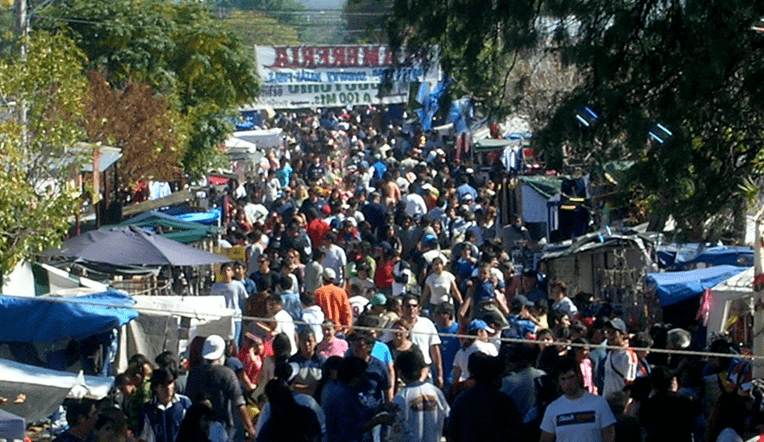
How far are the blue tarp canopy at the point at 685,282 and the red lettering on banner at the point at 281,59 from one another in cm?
3326

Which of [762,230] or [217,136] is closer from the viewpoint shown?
[762,230]

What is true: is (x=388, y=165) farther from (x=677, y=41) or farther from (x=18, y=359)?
(x=677, y=41)

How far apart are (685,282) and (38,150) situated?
26.6 feet

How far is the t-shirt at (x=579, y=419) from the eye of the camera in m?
8.20

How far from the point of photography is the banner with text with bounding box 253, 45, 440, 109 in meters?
47.2

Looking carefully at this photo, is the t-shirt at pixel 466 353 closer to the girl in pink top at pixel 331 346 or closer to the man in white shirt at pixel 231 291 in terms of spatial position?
the girl in pink top at pixel 331 346

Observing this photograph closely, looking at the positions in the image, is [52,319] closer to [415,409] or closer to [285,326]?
[285,326]

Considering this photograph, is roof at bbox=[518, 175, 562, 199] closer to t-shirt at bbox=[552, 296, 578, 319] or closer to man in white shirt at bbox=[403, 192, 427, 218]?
man in white shirt at bbox=[403, 192, 427, 218]

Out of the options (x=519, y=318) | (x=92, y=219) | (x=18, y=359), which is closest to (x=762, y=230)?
(x=519, y=318)

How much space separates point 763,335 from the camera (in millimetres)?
11477

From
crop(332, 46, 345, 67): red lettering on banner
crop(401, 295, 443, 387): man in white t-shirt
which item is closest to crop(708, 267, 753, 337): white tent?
crop(401, 295, 443, 387): man in white t-shirt

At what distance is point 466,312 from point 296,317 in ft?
8.27

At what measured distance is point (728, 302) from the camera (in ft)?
43.0

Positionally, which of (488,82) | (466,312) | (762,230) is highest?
(488,82)
